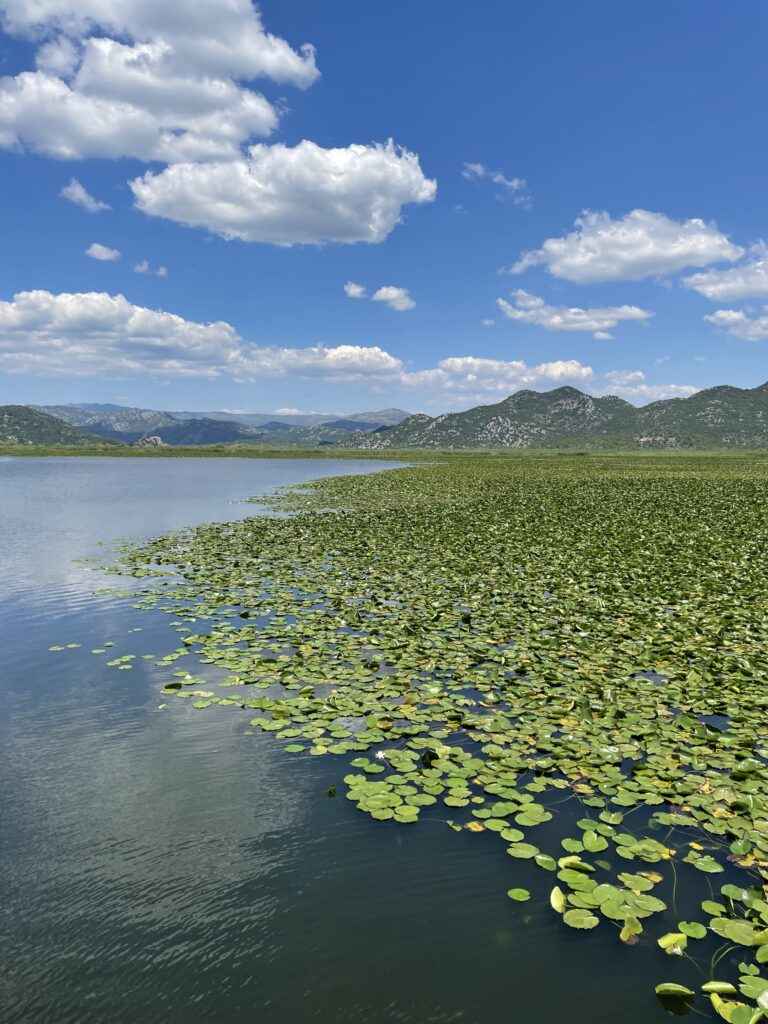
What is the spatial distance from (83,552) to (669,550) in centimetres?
2499

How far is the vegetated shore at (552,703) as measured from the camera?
19.7 feet

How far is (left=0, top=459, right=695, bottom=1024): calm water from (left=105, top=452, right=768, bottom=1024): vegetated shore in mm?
305

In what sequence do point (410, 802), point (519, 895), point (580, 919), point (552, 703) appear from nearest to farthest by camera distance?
1. point (580, 919)
2. point (519, 895)
3. point (410, 802)
4. point (552, 703)

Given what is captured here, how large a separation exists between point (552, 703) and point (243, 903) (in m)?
6.22

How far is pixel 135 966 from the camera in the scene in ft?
17.3

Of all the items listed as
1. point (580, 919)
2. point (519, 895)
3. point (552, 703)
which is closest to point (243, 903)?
point (519, 895)

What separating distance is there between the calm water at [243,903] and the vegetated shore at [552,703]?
30 cm

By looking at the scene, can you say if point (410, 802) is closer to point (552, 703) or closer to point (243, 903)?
point (243, 903)

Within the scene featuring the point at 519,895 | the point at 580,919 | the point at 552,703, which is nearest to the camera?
the point at 580,919

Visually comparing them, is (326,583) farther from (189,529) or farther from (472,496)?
(472,496)

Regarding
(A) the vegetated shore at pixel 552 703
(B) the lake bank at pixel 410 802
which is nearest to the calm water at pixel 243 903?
(B) the lake bank at pixel 410 802

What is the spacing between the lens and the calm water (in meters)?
4.93

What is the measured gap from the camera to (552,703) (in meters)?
10.4

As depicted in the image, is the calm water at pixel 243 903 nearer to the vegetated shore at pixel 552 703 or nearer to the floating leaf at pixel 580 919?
the floating leaf at pixel 580 919
